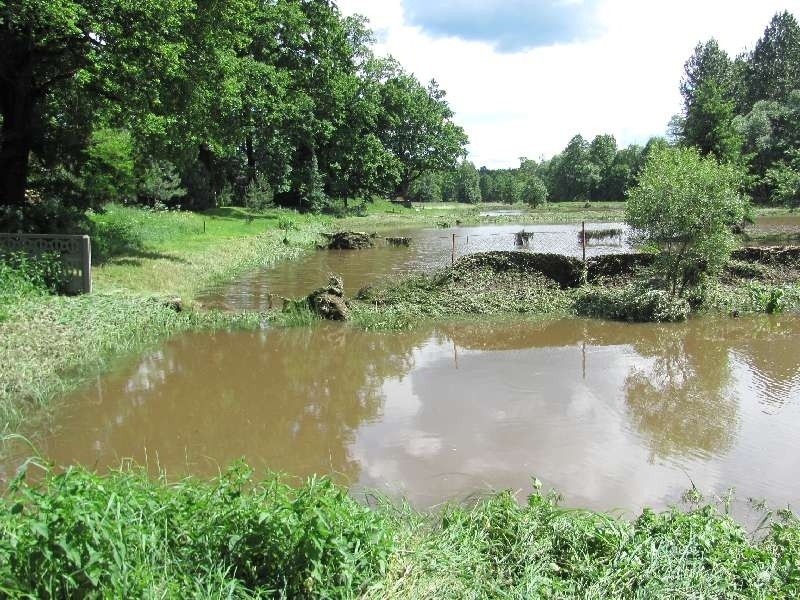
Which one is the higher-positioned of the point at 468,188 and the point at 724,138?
the point at 468,188

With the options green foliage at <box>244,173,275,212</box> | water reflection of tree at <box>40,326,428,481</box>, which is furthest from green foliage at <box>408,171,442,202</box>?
water reflection of tree at <box>40,326,428,481</box>

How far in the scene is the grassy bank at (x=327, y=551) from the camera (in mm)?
3367

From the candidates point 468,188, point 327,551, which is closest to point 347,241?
point 327,551

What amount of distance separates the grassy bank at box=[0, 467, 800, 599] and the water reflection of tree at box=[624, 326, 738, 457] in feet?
9.23

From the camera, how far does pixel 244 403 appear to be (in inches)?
343

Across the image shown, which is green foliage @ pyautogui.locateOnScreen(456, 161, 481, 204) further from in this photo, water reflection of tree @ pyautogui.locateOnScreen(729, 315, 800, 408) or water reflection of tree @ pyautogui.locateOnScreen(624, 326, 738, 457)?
water reflection of tree @ pyautogui.locateOnScreen(624, 326, 738, 457)

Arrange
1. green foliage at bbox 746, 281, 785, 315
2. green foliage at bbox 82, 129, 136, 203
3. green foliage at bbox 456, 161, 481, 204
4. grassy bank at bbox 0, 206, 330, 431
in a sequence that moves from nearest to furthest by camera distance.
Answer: grassy bank at bbox 0, 206, 330, 431
green foliage at bbox 746, 281, 785, 315
green foliage at bbox 82, 129, 136, 203
green foliage at bbox 456, 161, 481, 204

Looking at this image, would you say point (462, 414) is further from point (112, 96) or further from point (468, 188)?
point (468, 188)

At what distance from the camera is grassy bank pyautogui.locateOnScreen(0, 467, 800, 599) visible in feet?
11.0

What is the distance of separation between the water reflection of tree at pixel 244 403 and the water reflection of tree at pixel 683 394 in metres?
3.86

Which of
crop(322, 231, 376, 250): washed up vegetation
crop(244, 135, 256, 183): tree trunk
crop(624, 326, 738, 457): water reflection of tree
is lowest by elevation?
crop(624, 326, 738, 457): water reflection of tree

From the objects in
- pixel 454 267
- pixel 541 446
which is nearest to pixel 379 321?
pixel 454 267

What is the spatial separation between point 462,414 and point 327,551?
4.87 meters

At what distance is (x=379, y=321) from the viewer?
13.8 m
